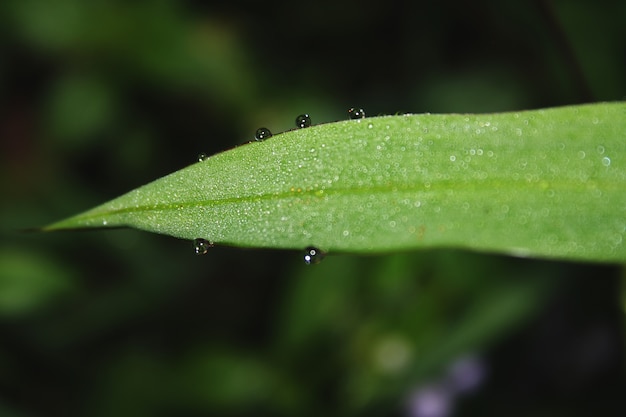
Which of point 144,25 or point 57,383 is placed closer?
point 57,383

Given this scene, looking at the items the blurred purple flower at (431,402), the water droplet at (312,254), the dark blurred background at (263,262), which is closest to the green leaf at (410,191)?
the water droplet at (312,254)

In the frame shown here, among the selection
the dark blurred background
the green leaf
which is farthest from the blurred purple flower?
the green leaf

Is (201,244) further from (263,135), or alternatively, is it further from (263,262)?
(263,262)

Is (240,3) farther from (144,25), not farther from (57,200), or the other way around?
(57,200)

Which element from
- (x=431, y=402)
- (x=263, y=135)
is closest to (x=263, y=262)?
(x=431, y=402)

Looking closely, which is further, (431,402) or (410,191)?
(431,402)

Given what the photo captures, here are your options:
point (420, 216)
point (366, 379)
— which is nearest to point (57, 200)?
point (366, 379)
